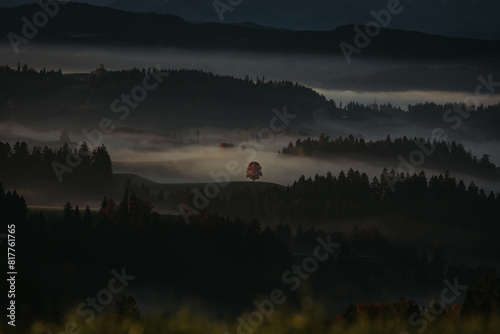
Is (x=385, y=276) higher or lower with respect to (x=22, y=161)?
lower

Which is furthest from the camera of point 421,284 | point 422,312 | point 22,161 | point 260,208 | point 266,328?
point 22,161

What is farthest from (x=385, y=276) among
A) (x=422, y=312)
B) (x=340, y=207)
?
(x=422, y=312)

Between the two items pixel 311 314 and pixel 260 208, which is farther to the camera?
pixel 260 208

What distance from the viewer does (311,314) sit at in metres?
19.3

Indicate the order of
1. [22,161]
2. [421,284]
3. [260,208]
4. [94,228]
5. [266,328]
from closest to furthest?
[266,328] < [94,228] < [421,284] < [260,208] < [22,161]

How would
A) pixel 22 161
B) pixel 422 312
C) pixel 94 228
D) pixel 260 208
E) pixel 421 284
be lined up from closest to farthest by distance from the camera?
1. pixel 422 312
2. pixel 94 228
3. pixel 421 284
4. pixel 260 208
5. pixel 22 161

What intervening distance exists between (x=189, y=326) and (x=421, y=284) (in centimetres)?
12211

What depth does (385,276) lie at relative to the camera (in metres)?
139

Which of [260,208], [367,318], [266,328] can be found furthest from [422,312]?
[260,208]

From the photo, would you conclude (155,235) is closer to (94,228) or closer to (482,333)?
(94,228)

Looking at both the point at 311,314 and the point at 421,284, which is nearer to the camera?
the point at 311,314

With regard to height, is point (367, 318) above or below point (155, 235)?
above

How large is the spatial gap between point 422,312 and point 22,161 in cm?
16849

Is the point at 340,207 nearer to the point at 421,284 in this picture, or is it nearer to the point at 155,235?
the point at 421,284
